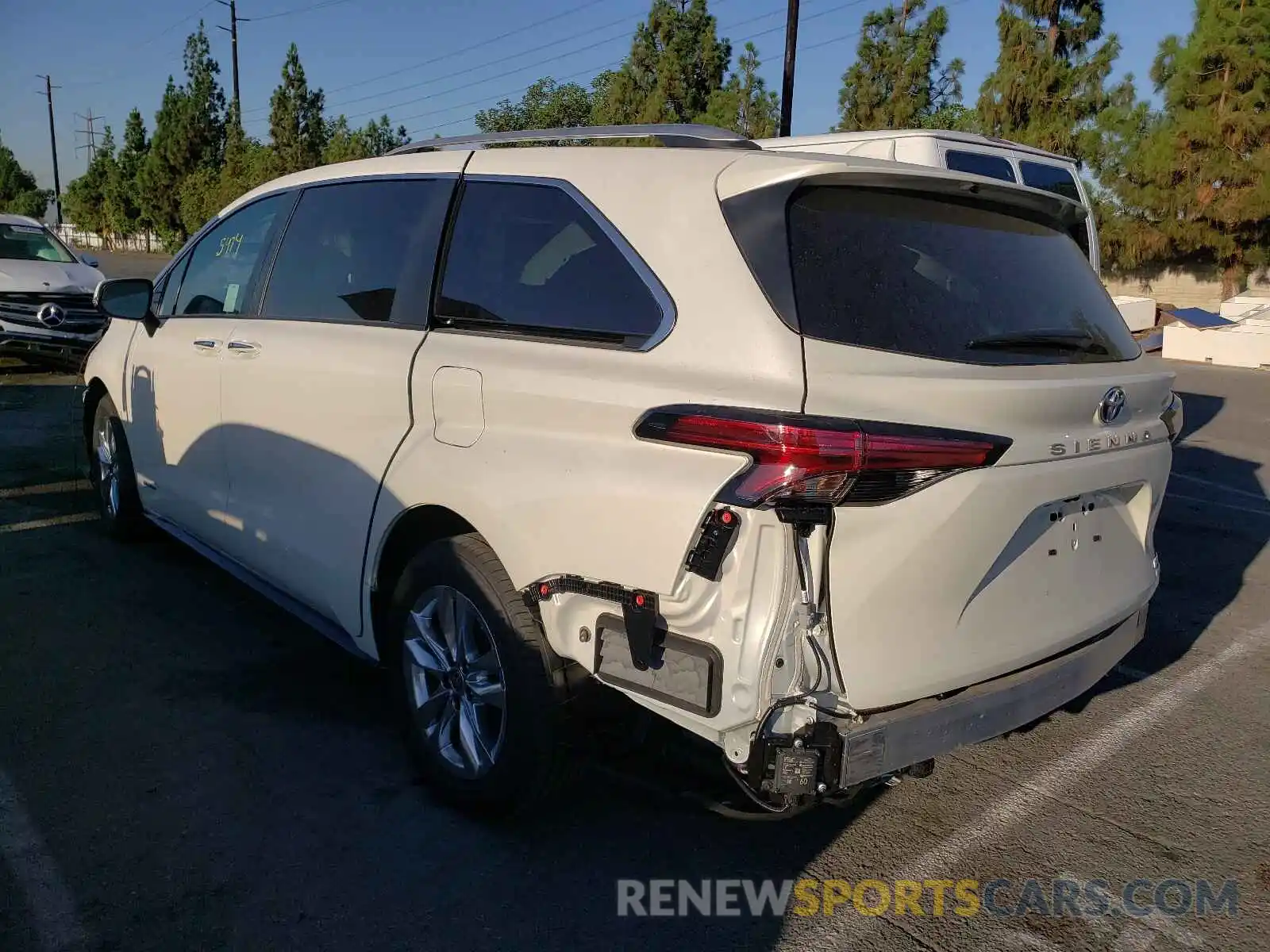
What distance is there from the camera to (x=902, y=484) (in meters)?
2.28

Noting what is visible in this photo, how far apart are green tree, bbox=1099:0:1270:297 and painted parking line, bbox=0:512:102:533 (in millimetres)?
30260

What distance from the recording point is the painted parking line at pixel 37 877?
2.54m

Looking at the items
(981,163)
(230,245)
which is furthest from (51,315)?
(981,163)

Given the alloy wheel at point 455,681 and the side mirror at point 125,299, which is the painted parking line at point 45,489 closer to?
the side mirror at point 125,299

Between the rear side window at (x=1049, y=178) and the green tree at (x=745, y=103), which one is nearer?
the rear side window at (x=1049, y=178)

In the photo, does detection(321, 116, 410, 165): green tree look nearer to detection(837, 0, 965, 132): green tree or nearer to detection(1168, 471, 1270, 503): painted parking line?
detection(837, 0, 965, 132): green tree

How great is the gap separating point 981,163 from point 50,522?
7295 millimetres

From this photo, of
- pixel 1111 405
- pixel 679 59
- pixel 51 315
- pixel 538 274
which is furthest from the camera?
pixel 679 59

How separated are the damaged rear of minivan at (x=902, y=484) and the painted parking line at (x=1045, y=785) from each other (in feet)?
1.56

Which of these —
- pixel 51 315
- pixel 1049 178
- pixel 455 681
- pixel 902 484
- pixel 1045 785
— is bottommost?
pixel 1045 785

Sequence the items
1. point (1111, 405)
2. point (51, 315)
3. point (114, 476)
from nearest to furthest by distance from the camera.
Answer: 1. point (1111, 405)
2. point (114, 476)
3. point (51, 315)

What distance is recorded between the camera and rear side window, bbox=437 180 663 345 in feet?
8.68

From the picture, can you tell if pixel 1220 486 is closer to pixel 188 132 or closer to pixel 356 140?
pixel 356 140

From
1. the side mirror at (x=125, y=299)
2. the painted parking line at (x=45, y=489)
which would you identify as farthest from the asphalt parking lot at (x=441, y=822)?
the painted parking line at (x=45, y=489)
